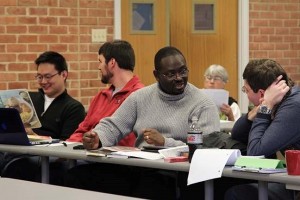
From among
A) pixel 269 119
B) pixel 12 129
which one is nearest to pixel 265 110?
pixel 269 119

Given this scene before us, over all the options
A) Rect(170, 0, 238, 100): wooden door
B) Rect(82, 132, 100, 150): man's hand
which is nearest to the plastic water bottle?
Rect(82, 132, 100, 150): man's hand

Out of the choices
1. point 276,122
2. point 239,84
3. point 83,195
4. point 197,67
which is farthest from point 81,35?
point 83,195

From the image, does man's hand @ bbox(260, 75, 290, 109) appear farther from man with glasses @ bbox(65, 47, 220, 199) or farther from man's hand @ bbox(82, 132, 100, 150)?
man's hand @ bbox(82, 132, 100, 150)

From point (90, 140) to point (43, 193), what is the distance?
1.53 meters

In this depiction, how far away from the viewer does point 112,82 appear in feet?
18.3

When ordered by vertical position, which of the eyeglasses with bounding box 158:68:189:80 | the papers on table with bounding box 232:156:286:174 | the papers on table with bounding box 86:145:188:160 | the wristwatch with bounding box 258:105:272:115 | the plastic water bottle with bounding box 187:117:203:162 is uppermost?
the eyeglasses with bounding box 158:68:189:80

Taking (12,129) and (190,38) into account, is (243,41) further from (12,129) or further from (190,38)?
(12,129)

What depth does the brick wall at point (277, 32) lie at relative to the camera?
8.56 meters

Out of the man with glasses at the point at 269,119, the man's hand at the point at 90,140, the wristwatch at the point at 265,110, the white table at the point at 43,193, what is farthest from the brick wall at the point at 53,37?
the white table at the point at 43,193

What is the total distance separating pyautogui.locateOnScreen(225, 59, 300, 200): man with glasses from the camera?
4106mm

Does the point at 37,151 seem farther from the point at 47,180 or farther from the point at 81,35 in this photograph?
the point at 81,35

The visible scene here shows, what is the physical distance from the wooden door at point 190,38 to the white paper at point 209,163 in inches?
149

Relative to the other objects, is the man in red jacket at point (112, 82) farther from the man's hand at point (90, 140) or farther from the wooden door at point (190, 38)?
the wooden door at point (190, 38)

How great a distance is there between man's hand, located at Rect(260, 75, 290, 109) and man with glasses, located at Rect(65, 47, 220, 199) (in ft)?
1.81
